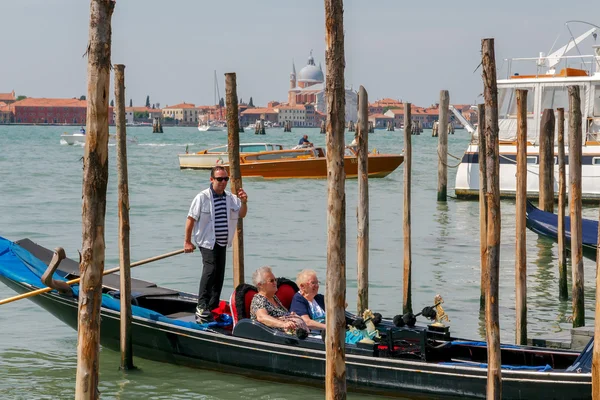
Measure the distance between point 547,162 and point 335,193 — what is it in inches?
502

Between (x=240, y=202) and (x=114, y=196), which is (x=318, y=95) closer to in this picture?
(x=114, y=196)

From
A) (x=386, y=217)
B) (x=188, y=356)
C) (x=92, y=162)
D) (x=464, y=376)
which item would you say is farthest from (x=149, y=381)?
(x=386, y=217)

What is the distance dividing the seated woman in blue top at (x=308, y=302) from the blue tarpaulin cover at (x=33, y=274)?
2.71ft

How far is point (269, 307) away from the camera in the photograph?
8.08 metres

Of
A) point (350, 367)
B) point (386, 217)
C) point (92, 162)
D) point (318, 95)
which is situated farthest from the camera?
Result: point (318, 95)

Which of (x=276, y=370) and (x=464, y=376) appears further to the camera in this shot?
(x=276, y=370)

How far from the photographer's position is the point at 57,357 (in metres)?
9.65

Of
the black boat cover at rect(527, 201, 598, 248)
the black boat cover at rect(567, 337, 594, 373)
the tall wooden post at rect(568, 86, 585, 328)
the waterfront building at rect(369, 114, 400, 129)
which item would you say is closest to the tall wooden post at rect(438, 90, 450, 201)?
the black boat cover at rect(527, 201, 598, 248)

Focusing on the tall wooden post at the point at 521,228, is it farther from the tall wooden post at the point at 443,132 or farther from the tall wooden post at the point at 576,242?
the tall wooden post at the point at 443,132

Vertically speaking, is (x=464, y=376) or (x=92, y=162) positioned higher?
(x=92, y=162)

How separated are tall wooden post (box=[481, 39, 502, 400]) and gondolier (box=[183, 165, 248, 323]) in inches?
104

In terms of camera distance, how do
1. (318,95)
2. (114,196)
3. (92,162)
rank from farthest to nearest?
(318,95), (114,196), (92,162)

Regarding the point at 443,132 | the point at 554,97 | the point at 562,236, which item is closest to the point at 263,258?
the point at 562,236

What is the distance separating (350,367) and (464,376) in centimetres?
90
